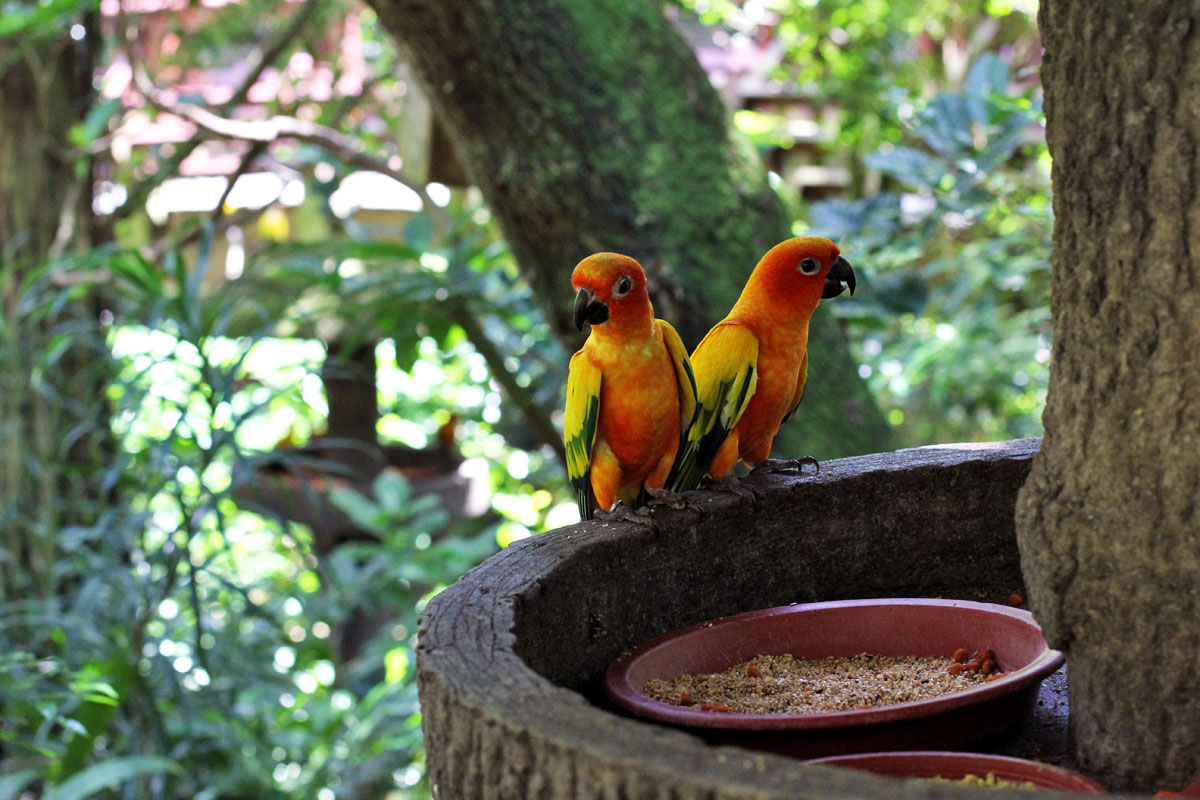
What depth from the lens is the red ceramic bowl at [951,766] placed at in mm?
743

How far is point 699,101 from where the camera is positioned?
2.39m

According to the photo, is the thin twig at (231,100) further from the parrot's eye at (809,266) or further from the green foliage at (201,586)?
the parrot's eye at (809,266)

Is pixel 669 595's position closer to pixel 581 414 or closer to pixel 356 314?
pixel 581 414

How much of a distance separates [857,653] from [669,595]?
0.21 meters

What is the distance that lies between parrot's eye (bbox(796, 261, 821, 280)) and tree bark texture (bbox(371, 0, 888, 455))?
0.81m

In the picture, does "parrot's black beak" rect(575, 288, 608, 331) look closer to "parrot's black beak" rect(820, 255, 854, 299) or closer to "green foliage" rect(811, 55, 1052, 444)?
"parrot's black beak" rect(820, 255, 854, 299)

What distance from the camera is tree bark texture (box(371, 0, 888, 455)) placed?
84.7 inches

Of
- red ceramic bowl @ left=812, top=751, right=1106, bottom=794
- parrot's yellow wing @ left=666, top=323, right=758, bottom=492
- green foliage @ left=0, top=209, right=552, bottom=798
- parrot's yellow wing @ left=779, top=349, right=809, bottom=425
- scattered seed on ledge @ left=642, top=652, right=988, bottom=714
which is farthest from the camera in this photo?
green foliage @ left=0, top=209, right=552, bottom=798

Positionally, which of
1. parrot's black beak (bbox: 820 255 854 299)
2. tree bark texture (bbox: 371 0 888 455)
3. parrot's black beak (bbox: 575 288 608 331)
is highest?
tree bark texture (bbox: 371 0 888 455)

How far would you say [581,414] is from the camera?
148cm

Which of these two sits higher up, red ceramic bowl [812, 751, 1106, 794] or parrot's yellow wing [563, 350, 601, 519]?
parrot's yellow wing [563, 350, 601, 519]

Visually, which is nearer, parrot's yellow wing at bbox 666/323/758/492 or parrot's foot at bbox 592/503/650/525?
parrot's foot at bbox 592/503/650/525

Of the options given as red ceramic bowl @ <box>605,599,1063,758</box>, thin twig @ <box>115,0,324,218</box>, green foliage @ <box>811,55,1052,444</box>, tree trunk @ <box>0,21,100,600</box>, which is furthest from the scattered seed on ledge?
thin twig @ <box>115,0,324,218</box>

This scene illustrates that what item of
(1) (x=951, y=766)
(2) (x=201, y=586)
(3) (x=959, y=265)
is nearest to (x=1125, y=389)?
(1) (x=951, y=766)
